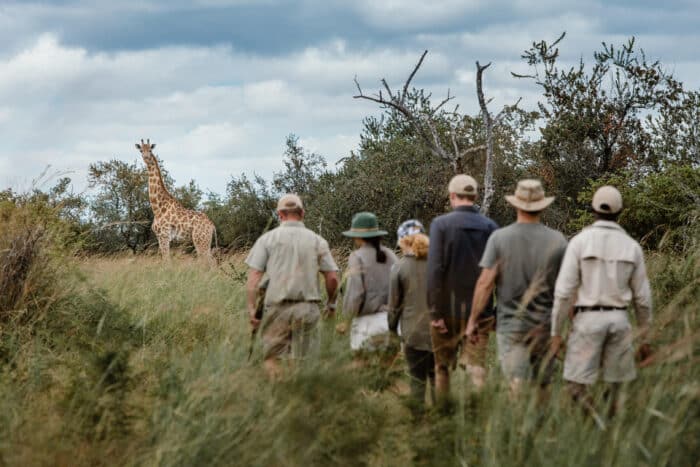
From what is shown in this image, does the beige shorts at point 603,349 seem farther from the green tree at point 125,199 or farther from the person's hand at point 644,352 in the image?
the green tree at point 125,199

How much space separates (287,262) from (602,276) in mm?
2504

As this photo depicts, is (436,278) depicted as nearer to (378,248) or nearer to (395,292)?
(395,292)

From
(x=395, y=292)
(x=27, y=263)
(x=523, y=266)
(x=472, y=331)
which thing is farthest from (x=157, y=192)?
(x=523, y=266)

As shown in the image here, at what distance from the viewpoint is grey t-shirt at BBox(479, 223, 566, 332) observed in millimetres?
6176

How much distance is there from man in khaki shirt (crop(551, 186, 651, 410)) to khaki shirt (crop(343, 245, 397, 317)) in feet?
5.97

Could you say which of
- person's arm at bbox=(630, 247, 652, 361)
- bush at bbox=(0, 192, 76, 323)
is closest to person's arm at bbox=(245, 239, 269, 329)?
person's arm at bbox=(630, 247, 652, 361)

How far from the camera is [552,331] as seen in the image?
581 centimetres

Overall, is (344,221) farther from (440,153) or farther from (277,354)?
(277,354)

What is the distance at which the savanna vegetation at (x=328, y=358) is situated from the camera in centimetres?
466

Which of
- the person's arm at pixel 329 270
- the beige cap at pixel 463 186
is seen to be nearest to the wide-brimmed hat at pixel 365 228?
the person's arm at pixel 329 270

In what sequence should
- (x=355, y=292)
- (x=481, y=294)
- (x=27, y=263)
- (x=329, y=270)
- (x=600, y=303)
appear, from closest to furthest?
(x=600, y=303)
(x=481, y=294)
(x=355, y=292)
(x=329, y=270)
(x=27, y=263)

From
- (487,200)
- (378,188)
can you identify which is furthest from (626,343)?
(378,188)

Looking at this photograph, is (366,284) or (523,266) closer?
(523,266)

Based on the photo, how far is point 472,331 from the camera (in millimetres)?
6449
